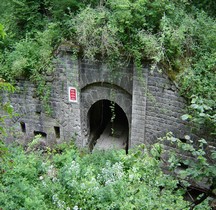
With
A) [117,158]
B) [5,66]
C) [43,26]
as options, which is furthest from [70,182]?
[43,26]

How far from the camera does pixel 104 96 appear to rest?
8812 millimetres

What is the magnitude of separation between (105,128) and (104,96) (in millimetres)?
2592

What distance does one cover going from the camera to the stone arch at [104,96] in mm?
8562

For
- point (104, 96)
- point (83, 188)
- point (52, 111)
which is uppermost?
point (104, 96)

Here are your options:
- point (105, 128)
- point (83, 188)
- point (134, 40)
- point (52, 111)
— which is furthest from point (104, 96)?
point (83, 188)

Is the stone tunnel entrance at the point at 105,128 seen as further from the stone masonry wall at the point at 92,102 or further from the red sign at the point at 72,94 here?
the red sign at the point at 72,94

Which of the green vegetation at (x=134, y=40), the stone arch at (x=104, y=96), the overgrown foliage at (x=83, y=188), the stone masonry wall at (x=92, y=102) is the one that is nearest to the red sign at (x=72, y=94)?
the stone masonry wall at (x=92, y=102)

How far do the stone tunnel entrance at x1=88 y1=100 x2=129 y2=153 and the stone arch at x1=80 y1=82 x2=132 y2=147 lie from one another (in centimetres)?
66

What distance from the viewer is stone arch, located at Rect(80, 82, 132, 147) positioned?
A: 8.56 m

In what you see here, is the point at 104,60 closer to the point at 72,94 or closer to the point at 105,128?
the point at 72,94

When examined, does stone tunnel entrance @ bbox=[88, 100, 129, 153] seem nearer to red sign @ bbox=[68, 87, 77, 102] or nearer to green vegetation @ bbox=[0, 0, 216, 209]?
red sign @ bbox=[68, 87, 77, 102]

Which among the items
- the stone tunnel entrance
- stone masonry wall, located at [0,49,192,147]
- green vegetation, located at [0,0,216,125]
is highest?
green vegetation, located at [0,0,216,125]

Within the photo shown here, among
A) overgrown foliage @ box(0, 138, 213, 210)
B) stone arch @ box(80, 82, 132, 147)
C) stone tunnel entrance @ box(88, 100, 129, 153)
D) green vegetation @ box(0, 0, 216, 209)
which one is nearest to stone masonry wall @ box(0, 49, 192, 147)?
stone arch @ box(80, 82, 132, 147)

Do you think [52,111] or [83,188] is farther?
[52,111]
